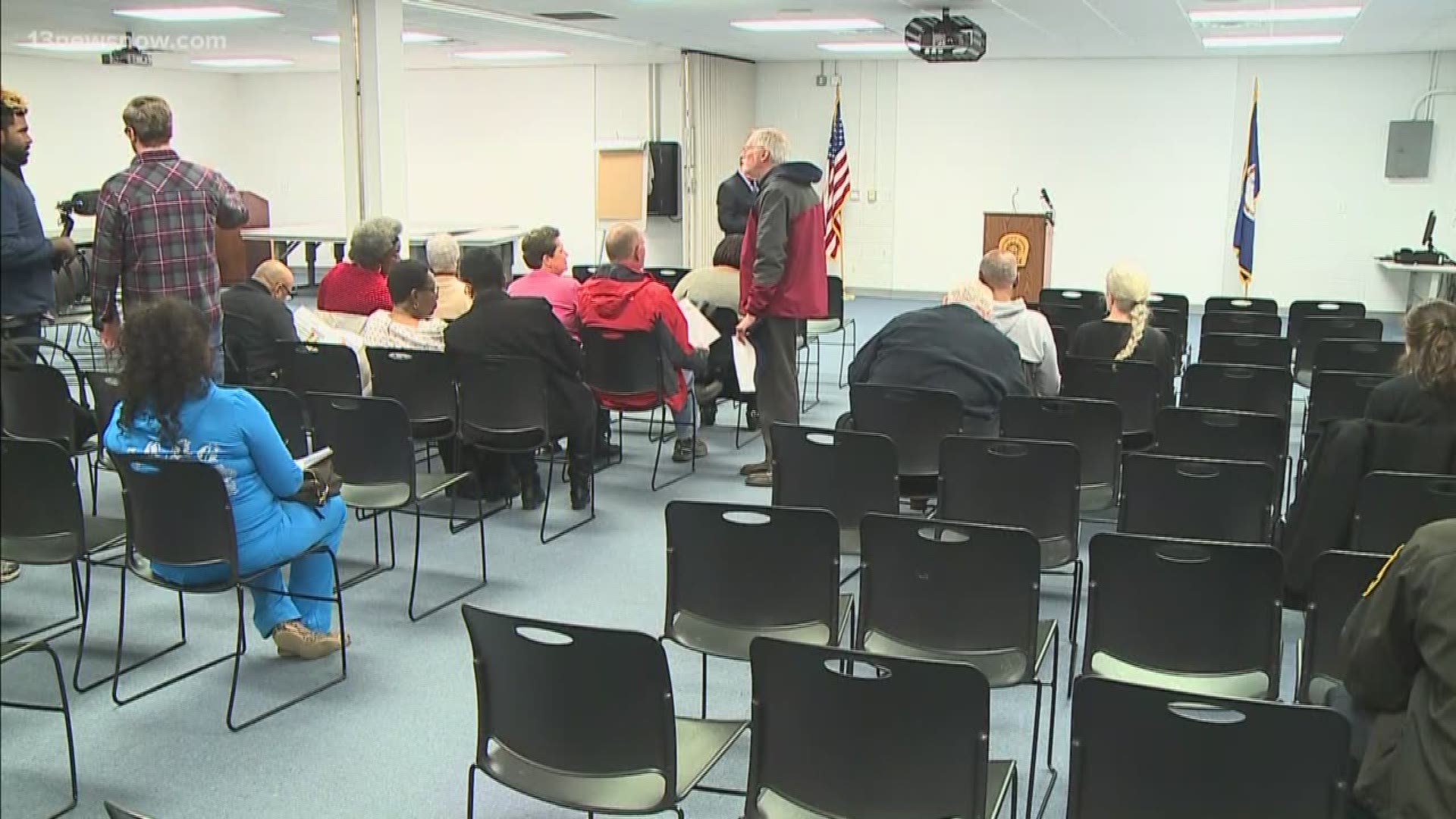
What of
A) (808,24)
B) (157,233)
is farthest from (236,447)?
(808,24)

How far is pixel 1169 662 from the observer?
3.20m

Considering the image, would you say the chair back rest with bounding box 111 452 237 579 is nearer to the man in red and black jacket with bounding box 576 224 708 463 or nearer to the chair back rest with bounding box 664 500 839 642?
the chair back rest with bounding box 664 500 839 642

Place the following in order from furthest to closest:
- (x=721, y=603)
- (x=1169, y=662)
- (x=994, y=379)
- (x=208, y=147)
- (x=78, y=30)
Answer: (x=208, y=147)
(x=78, y=30)
(x=994, y=379)
(x=721, y=603)
(x=1169, y=662)

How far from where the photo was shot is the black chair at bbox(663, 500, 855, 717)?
10.9ft

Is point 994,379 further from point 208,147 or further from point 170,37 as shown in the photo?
point 208,147

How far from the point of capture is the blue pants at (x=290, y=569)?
376cm

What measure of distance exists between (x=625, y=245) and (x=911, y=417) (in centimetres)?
201

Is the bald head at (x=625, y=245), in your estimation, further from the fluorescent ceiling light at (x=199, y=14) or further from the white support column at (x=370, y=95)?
the fluorescent ceiling light at (x=199, y=14)

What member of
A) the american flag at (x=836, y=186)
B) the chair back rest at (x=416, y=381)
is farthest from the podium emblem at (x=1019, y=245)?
the chair back rest at (x=416, y=381)

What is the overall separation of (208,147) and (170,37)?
5199mm

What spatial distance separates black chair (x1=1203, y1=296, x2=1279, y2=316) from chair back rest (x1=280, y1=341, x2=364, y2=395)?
5.54m

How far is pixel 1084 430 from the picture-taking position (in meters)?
4.79

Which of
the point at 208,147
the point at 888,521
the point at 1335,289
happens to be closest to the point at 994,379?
the point at 888,521

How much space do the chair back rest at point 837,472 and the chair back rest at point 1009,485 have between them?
193mm
